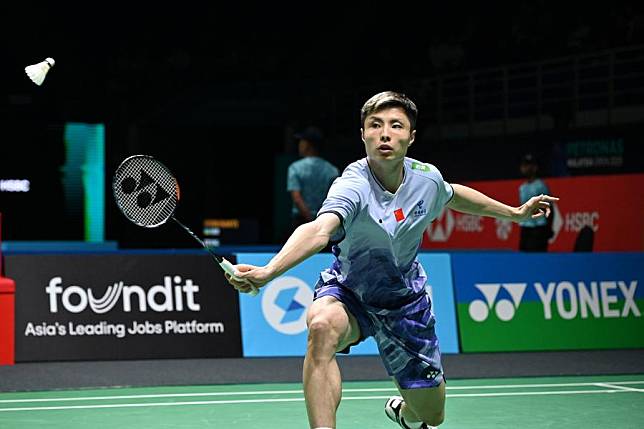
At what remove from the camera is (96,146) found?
66.6 ft

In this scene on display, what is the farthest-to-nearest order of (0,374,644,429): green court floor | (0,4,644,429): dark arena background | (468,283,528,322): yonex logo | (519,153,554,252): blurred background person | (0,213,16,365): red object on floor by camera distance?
(519,153,554,252): blurred background person
(468,283,528,322): yonex logo
(0,213,16,365): red object on floor
(0,4,644,429): dark arena background
(0,374,644,429): green court floor

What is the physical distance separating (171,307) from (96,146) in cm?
1187

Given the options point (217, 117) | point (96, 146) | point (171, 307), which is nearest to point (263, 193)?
point (217, 117)

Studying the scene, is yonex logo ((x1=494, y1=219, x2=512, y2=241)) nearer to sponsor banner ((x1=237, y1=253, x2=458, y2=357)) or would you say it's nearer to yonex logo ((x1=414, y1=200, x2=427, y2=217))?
sponsor banner ((x1=237, y1=253, x2=458, y2=357))

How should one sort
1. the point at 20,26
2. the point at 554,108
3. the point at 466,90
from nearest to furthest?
the point at 554,108 → the point at 466,90 → the point at 20,26

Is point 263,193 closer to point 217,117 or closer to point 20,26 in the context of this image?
point 217,117

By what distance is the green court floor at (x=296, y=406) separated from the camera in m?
6.16

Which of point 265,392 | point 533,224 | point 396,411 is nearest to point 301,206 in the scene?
point 265,392

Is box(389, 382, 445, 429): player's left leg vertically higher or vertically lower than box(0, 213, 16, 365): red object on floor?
lower

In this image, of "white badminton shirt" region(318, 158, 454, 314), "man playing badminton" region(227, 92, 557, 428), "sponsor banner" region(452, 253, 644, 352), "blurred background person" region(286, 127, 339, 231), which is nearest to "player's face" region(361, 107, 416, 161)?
"man playing badminton" region(227, 92, 557, 428)

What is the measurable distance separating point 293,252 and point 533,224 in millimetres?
9306

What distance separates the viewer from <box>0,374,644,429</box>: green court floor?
6.16 meters

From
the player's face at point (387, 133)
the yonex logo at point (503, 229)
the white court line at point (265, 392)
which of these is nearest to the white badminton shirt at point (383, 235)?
the player's face at point (387, 133)

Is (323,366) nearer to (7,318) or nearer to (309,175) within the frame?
(7,318)
